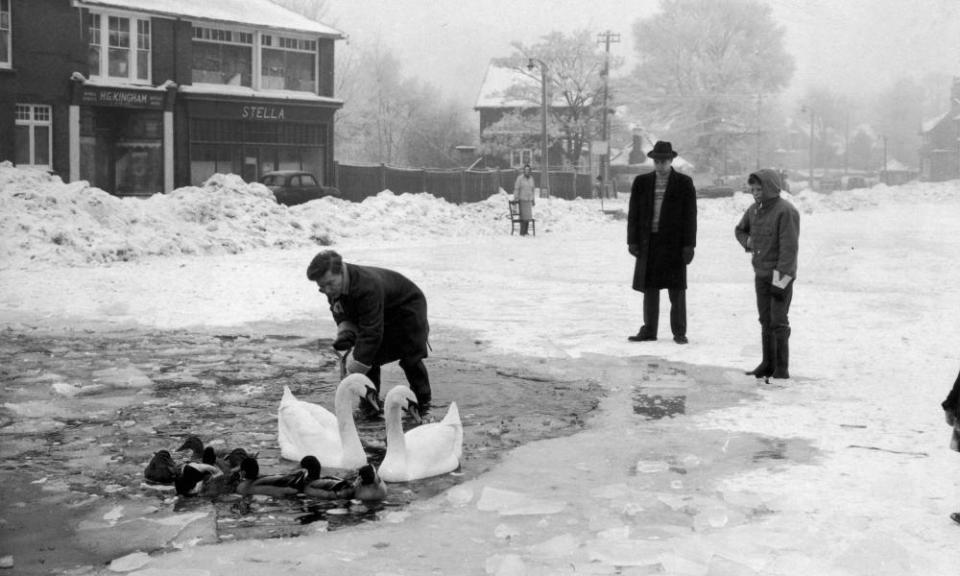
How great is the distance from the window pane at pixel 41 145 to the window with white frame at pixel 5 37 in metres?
2.21

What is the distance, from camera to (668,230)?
11.4 m

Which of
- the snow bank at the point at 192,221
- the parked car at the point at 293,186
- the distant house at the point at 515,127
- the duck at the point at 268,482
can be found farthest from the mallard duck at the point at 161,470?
the distant house at the point at 515,127

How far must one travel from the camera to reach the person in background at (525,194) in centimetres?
2873

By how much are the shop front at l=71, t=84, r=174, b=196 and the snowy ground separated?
10.4 metres

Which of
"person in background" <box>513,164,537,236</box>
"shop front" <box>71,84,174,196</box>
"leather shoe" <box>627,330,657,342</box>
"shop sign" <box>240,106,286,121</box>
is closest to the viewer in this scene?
"leather shoe" <box>627,330,657,342</box>

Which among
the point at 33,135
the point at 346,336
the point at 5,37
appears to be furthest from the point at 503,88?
the point at 346,336

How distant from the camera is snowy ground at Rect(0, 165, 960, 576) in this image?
514 cm

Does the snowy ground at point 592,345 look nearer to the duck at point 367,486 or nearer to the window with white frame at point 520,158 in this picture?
the duck at point 367,486

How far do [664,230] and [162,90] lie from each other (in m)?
29.5

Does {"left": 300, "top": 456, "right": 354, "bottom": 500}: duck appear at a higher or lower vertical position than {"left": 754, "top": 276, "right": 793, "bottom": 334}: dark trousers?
lower

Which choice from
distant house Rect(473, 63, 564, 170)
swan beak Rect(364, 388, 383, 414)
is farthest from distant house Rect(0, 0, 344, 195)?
swan beak Rect(364, 388, 383, 414)

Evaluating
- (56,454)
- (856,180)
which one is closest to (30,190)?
(56,454)

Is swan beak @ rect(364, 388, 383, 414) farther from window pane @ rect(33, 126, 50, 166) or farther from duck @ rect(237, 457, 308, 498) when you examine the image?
window pane @ rect(33, 126, 50, 166)

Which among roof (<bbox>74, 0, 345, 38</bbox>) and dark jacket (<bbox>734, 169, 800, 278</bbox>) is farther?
roof (<bbox>74, 0, 345, 38</bbox>)
